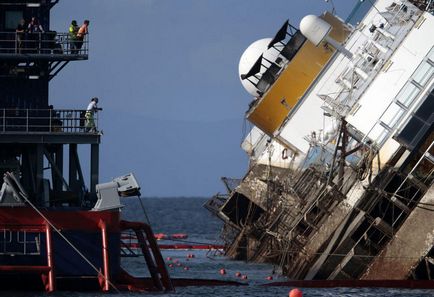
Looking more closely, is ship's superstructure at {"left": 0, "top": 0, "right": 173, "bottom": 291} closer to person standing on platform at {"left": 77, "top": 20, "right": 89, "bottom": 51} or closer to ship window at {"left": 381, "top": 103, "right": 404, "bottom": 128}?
person standing on platform at {"left": 77, "top": 20, "right": 89, "bottom": 51}

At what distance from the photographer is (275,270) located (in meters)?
73.8

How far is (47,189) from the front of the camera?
5700 cm

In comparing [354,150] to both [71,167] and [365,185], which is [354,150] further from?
[71,167]

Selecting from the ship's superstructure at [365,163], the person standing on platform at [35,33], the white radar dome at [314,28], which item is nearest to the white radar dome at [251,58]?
the ship's superstructure at [365,163]

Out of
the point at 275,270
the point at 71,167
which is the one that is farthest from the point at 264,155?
the point at 71,167

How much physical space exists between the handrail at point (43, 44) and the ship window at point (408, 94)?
1102 cm

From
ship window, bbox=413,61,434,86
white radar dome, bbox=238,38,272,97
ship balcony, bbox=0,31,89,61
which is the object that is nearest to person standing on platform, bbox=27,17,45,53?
ship balcony, bbox=0,31,89,61

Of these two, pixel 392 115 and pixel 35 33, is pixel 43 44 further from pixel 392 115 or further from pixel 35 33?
pixel 392 115

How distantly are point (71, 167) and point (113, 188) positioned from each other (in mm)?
5535

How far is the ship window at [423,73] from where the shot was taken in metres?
61.1

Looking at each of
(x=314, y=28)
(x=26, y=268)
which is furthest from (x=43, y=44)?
(x=314, y=28)

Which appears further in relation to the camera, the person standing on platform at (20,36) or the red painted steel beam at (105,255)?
the person standing on platform at (20,36)

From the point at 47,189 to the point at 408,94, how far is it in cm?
→ 1298

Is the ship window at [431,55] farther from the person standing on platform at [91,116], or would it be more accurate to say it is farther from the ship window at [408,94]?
the person standing on platform at [91,116]
